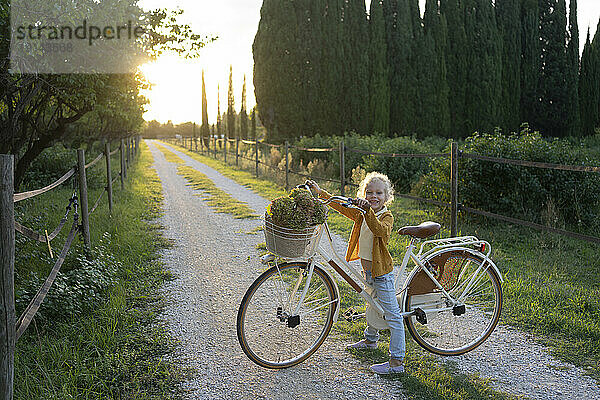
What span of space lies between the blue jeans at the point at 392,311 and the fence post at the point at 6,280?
7.43 feet

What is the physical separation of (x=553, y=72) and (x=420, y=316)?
110ft

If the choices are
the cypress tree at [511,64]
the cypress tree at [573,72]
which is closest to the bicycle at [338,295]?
the cypress tree at [511,64]

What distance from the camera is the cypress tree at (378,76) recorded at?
30.3 metres

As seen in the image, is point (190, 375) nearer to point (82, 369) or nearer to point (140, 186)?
point (82, 369)

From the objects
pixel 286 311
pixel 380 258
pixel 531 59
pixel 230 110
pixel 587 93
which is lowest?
pixel 286 311

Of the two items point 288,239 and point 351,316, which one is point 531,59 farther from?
point 288,239

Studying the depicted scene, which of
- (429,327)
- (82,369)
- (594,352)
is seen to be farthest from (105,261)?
(594,352)

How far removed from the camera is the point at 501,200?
24.9ft

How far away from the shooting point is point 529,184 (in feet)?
24.7

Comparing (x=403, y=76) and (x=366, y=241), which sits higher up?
(x=403, y=76)

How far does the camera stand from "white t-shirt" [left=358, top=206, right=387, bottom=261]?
10.6 feet

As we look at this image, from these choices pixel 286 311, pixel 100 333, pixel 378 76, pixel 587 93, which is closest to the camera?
pixel 286 311

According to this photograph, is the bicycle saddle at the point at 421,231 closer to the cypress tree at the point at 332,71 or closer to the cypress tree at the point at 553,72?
the cypress tree at the point at 332,71

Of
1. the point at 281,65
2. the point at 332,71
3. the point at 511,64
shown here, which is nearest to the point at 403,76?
the point at 332,71
